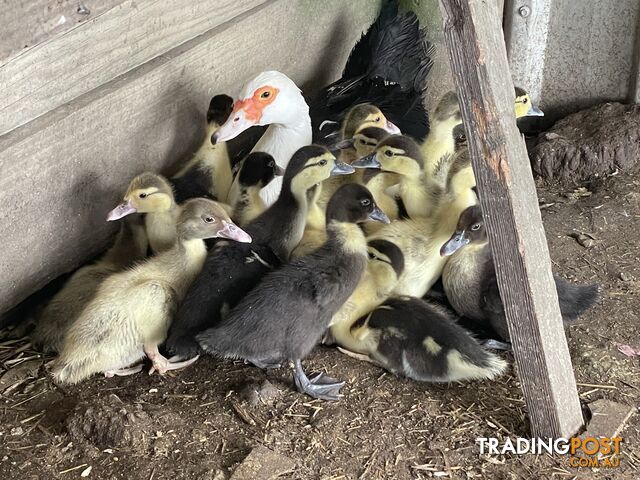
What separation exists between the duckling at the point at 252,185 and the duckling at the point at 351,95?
0.17 metres

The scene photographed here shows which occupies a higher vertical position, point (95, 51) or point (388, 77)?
point (95, 51)

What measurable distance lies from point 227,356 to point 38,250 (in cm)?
106

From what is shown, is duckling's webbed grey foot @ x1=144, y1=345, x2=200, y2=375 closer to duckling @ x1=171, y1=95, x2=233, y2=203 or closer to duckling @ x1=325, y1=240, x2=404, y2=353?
duckling @ x1=325, y1=240, x2=404, y2=353

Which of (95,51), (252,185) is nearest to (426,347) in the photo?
(252,185)

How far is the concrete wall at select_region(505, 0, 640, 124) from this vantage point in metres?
5.26

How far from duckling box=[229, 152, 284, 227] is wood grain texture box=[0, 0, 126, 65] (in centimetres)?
173

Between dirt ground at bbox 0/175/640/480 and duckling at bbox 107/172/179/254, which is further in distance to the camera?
duckling at bbox 107/172/179/254

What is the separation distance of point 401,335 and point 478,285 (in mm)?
464

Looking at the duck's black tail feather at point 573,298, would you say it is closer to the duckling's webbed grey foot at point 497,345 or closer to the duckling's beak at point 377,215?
the duckling's webbed grey foot at point 497,345

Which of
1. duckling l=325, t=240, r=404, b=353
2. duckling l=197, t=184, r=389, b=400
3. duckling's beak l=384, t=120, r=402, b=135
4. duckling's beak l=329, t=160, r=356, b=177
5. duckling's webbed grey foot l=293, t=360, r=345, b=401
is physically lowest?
duckling's webbed grey foot l=293, t=360, r=345, b=401

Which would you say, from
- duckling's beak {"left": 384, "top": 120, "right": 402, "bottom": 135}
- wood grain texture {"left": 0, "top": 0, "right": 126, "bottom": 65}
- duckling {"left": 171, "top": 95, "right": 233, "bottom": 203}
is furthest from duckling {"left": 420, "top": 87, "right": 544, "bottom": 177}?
wood grain texture {"left": 0, "top": 0, "right": 126, "bottom": 65}

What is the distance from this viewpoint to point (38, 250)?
3830 millimetres

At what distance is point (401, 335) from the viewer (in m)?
3.43

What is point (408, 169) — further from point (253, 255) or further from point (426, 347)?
point (426, 347)
